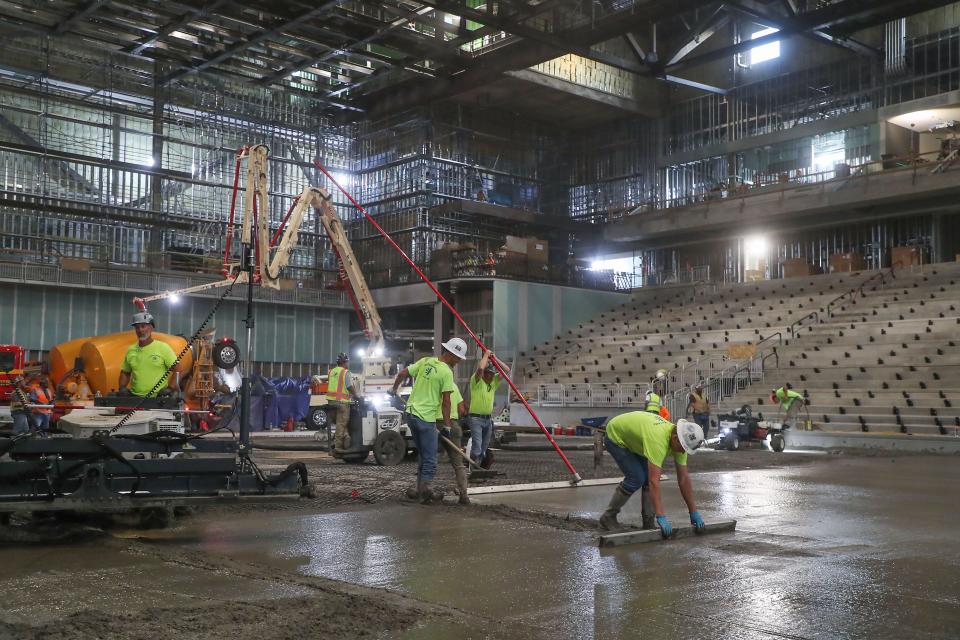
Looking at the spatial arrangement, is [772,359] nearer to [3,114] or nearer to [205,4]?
[205,4]

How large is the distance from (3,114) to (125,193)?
5.30m

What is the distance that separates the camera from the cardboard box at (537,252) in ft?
140

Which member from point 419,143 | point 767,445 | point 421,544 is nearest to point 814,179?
point 419,143

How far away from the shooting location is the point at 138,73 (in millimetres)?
40188

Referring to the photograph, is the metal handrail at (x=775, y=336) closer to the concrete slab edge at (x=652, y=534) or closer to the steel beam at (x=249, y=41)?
the steel beam at (x=249, y=41)

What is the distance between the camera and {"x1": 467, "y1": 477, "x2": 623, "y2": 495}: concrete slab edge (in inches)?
483

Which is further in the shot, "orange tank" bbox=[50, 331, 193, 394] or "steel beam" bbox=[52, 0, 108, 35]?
"steel beam" bbox=[52, 0, 108, 35]

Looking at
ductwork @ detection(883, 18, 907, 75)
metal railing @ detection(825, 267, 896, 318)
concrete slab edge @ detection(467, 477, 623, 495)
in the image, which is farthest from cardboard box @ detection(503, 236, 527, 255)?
concrete slab edge @ detection(467, 477, 623, 495)

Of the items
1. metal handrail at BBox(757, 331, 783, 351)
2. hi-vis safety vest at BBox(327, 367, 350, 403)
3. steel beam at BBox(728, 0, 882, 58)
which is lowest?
hi-vis safety vest at BBox(327, 367, 350, 403)

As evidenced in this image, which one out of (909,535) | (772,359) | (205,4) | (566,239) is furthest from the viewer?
(566,239)

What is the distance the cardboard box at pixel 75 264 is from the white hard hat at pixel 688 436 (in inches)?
1285

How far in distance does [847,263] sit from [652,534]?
3385 cm

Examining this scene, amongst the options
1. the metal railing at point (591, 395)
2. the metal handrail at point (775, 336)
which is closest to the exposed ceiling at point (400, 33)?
the metal handrail at point (775, 336)

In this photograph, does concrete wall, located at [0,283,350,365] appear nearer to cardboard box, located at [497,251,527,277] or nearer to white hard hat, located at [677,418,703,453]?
cardboard box, located at [497,251,527,277]
